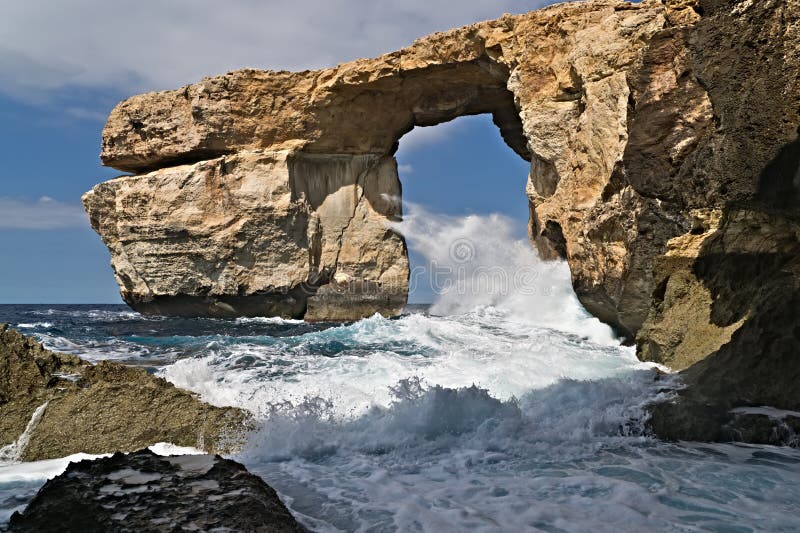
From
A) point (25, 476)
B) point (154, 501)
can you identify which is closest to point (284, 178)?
point (25, 476)

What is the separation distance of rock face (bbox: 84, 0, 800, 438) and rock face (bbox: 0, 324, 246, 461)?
12.8 feet

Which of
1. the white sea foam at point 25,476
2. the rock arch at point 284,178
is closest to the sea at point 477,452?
the white sea foam at point 25,476

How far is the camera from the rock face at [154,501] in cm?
247

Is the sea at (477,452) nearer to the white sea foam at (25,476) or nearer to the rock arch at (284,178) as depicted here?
the white sea foam at (25,476)

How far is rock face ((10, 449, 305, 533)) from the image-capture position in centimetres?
247

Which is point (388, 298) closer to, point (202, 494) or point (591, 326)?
point (591, 326)

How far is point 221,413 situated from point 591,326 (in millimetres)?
10204

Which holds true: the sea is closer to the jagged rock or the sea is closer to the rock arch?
the rock arch

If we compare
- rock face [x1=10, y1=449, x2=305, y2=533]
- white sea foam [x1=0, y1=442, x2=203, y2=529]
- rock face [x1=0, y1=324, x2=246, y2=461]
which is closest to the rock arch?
rock face [x1=0, y1=324, x2=246, y2=461]

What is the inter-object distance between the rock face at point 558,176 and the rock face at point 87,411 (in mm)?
3887

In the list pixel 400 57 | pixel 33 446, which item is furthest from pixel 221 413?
pixel 400 57

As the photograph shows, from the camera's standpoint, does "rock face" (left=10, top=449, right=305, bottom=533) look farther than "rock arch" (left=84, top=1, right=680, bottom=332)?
No

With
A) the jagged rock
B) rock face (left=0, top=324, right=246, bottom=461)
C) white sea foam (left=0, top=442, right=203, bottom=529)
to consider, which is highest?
the jagged rock

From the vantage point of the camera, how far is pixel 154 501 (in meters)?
2.65
